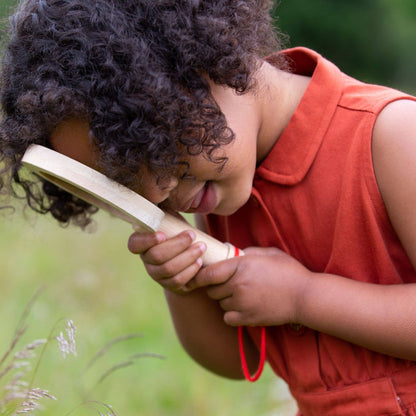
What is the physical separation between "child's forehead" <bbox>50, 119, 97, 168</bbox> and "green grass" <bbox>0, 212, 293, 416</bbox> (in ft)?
1.89

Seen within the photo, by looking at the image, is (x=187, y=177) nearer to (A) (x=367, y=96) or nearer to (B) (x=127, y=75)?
(B) (x=127, y=75)

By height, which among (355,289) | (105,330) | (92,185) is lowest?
(105,330)

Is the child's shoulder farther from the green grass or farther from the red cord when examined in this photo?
the green grass

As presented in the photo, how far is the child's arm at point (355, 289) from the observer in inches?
49.9

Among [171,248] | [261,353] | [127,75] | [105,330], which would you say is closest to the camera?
[127,75]

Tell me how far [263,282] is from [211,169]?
0.29 m

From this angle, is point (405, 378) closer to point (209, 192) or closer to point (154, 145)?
point (209, 192)

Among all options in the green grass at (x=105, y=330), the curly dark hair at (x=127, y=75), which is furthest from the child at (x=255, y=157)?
the green grass at (x=105, y=330)

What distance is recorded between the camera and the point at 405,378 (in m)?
1.41

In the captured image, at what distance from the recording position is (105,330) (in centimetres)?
267

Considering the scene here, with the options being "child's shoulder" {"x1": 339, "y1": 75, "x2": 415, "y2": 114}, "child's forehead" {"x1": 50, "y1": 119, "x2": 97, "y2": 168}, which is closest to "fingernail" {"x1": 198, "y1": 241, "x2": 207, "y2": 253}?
"child's forehead" {"x1": 50, "y1": 119, "x2": 97, "y2": 168}

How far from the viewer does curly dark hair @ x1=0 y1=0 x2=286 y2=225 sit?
1.16 m

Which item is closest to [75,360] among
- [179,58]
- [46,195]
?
[46,195]

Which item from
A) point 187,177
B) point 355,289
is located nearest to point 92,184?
point 187,177
